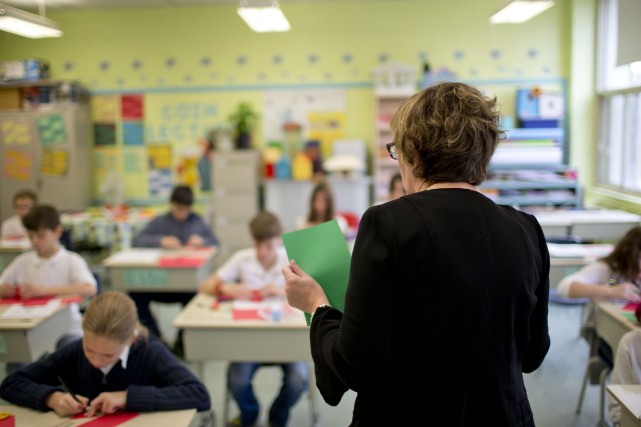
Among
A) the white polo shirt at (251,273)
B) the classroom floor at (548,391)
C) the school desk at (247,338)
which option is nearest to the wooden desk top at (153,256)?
the white polo shirt at (251,273)

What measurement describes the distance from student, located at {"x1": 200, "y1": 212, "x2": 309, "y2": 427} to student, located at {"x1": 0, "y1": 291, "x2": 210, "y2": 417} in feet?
3.00

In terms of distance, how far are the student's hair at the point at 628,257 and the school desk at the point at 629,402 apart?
3.76 ft

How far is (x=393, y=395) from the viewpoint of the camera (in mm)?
1083

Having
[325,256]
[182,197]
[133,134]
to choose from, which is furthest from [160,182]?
[325,256]

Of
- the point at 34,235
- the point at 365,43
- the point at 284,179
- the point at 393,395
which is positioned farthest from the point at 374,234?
the point at 365,43

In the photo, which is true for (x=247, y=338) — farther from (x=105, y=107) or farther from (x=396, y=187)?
(x=105, y=107)

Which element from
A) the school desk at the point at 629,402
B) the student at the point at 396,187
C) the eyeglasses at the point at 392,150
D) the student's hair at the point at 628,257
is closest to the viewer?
the eyeglasses at the point at 392,150

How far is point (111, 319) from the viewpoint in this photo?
72.5 inches

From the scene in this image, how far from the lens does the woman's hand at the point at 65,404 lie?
176 cm

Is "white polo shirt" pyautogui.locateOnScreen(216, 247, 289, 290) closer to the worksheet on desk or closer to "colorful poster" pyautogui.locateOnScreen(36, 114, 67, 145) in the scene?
the worksheet on desk

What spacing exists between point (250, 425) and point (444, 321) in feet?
7.10

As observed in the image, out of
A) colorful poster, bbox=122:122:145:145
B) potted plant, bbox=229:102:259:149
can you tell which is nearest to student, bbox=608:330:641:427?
potted plant, bbox=229:102:259:149

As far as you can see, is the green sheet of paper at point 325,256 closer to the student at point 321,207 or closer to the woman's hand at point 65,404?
the woman's hand at point 65,404

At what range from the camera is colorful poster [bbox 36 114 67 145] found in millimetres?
6477
